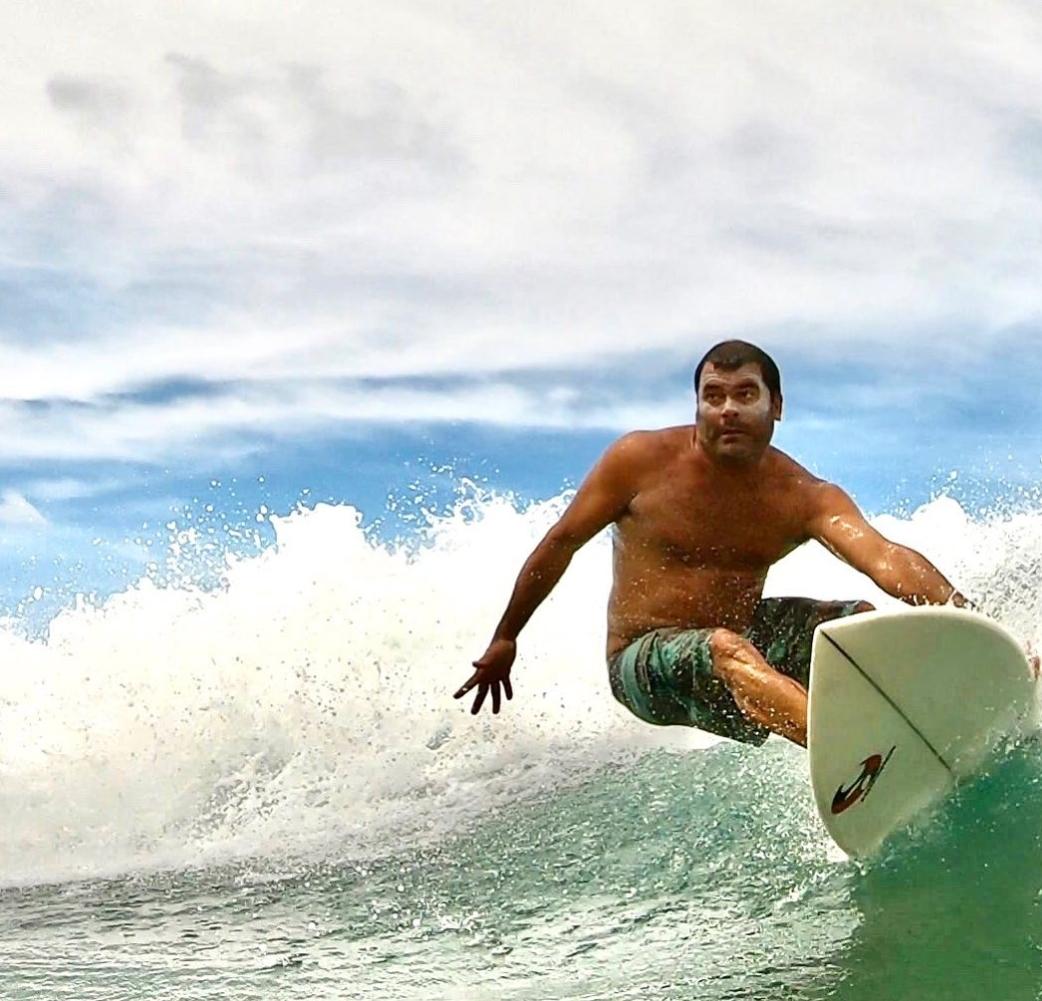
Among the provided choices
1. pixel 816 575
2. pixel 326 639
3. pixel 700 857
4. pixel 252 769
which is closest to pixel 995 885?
pixel 700 857

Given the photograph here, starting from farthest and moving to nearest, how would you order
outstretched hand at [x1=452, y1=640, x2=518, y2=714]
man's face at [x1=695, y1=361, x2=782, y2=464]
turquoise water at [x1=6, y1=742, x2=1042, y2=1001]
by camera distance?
outstretched hand at [x1=452, y1=640, x2=518, y2=714], man's face at [x1=695, y1=361, x2=782, y2=464], turquoise water at [x1=6, y1=742, x2=1042, y2=1001]

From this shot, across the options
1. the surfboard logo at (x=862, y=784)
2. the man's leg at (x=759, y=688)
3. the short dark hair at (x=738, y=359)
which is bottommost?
the surfboard logo at (x=862, y=784)

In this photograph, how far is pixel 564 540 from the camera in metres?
5.20

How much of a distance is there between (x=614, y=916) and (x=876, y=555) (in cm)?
154

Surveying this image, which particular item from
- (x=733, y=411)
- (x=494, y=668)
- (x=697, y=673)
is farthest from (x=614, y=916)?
(x=733, y=411)

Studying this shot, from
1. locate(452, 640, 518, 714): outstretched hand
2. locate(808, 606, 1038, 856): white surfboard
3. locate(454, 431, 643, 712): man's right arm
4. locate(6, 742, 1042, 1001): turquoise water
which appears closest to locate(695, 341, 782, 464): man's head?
locate(454, 431, 643, 712): man's right arm

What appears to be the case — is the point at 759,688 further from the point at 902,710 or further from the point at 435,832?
the point at 435,832

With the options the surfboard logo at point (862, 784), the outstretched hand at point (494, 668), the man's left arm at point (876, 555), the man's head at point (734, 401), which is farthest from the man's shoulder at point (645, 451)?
the surfboard logo at point (862, 784)

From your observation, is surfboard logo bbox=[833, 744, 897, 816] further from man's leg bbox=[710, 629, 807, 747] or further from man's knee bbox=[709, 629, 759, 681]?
man's knee bbox=[709, 629, 759, 681]

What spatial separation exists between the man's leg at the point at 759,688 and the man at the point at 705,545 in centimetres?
5

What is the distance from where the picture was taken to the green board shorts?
4.90 meters

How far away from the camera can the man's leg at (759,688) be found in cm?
437

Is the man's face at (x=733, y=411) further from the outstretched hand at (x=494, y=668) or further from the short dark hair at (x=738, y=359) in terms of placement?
the outstretched hand at (x=494, y=668)

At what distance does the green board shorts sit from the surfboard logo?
0.42 m
